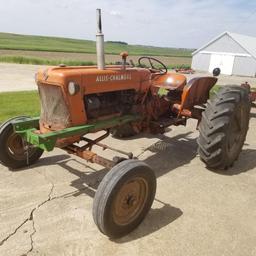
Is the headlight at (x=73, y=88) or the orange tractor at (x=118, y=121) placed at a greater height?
the headlight at (x=73, y=88)

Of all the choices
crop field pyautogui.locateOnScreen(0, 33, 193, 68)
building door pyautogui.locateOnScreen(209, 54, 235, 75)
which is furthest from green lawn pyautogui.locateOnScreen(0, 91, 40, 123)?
building door pyautogui.locateOnScreen(209, 54, 235, 75)

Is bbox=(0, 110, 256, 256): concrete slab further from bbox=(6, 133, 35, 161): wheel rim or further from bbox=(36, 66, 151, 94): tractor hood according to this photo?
bbox=(36, 66, 151, 94): tractor hood

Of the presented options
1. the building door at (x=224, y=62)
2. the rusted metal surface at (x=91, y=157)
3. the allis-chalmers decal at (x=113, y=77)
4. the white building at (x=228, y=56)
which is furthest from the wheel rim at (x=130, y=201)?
the building door at (x=224, y=62)

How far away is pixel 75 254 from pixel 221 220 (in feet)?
5.67

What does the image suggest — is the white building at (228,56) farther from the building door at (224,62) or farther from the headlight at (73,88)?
the headlight at (73,88)

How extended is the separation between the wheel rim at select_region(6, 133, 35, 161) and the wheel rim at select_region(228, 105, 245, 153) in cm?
314

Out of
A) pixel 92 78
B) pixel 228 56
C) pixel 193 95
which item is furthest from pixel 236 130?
pixel 228 56

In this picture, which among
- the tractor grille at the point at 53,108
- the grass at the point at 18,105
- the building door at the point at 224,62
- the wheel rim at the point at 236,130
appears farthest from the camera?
the building door at the point at 224,62

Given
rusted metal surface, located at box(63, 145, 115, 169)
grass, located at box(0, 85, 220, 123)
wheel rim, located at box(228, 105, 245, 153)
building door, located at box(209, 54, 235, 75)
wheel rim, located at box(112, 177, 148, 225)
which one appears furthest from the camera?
building door, located at box(209, 54, 235, 75)

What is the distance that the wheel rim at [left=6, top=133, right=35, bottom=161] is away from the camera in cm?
465

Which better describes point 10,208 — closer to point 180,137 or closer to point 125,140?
point 125,140

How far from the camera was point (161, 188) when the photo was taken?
4363 millimetres

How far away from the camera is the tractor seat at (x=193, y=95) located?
554 cm

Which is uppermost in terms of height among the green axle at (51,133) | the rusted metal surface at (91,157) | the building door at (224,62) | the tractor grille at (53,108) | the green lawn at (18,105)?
the tractor grille at (53,108)
